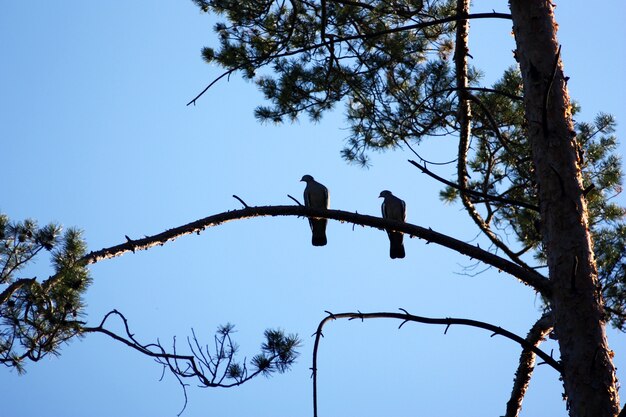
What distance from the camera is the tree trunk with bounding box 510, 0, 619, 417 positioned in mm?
2891

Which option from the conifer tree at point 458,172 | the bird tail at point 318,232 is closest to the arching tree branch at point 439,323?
the conifer tree at point 458,172

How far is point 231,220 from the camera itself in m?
4.08

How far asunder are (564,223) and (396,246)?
4171 millimetres

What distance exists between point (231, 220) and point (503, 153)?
2.71 meters

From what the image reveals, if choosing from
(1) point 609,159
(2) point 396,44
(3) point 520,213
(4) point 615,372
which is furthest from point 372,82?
(4) point 615,372

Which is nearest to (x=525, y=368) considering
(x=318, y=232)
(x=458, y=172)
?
(x=458, y=172)

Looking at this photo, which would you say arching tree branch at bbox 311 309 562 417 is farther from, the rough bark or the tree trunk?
the rough bark

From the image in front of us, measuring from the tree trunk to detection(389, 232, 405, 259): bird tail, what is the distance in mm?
3736

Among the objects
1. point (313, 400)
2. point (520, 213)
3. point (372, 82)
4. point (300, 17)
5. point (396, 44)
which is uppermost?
point (300, 17)

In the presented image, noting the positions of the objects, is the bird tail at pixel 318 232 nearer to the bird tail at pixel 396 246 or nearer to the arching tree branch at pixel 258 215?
the bird tail at pixel 396 246

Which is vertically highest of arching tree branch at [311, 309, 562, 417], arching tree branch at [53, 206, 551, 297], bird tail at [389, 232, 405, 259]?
bird tail at [389, 232, 405, 259]

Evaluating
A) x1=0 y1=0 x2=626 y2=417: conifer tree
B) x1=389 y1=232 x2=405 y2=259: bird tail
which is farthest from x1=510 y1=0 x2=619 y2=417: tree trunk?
x1=389 y1=232 x2=405 y2=259: bird tail

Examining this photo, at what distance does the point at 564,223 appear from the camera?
316 cm

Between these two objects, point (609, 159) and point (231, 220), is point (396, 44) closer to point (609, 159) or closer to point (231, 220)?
point (609, 159)
